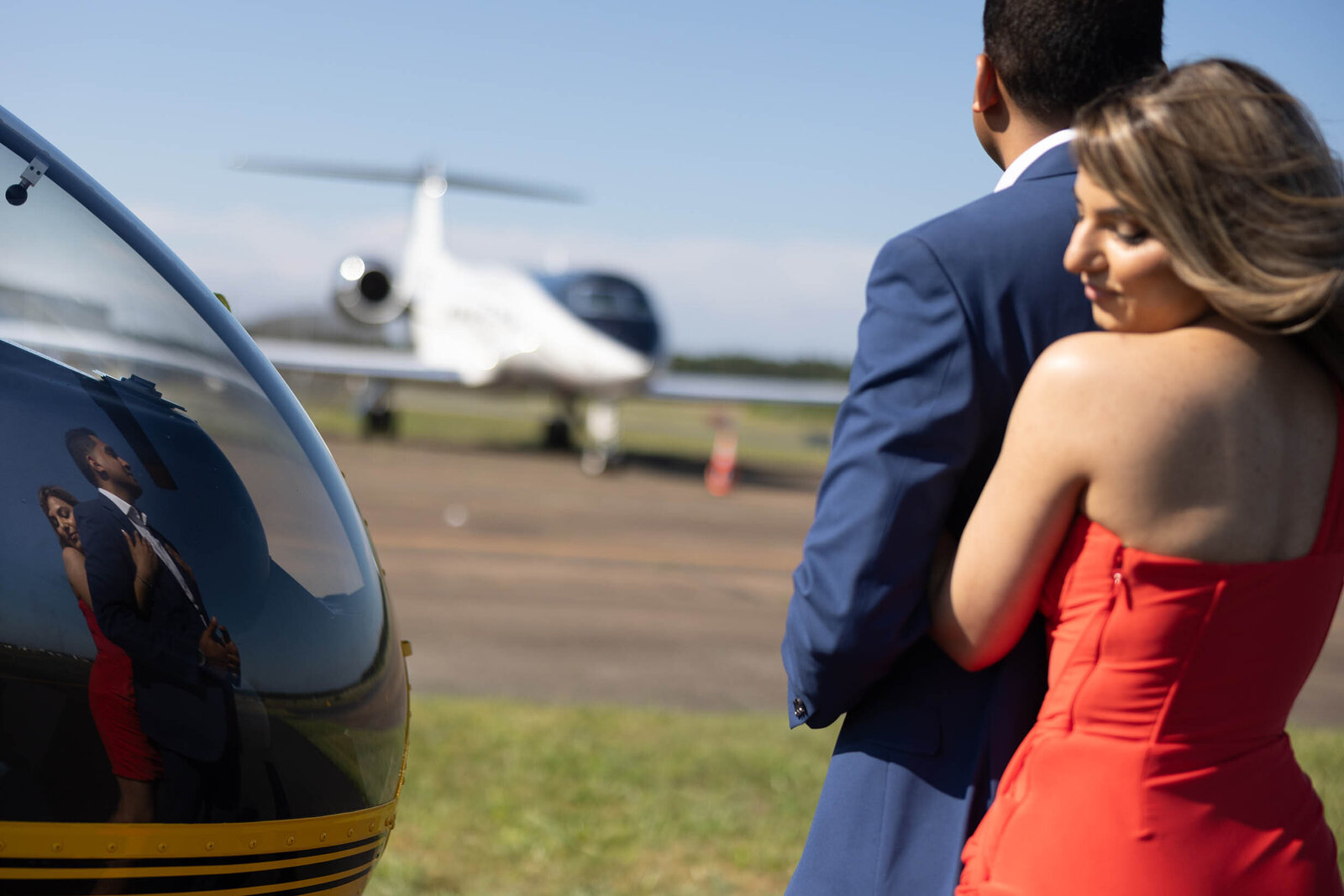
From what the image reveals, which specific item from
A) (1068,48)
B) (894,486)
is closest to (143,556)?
(894,486)

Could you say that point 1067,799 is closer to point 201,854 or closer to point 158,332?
point 201,854

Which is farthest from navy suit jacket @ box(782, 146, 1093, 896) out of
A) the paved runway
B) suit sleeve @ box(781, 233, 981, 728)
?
the paved runway

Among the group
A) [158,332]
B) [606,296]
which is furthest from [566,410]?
[158,332]

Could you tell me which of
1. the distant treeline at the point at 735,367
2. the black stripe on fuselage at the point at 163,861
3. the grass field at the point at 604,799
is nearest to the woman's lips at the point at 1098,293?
the black stripe on fuselage at the point at 163,861

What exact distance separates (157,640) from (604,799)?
312cm

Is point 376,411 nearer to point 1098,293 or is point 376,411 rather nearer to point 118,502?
point 118,502

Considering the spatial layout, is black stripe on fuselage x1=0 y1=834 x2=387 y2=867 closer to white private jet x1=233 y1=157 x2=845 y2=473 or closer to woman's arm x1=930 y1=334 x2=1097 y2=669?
woman's arm x1=930 y1=334 x2=1097 y2=669

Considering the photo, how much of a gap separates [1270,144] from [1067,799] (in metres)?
0.69

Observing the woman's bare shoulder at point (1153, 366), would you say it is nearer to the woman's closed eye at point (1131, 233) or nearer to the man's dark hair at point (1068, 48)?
the woman's closed eye at point (1131, 233)

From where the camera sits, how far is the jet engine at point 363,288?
78.6 ft

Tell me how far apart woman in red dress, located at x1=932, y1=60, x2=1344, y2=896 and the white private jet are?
18.9 meters

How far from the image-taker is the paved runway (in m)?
Answer: 6.61

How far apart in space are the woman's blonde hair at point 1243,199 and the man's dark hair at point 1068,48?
0.25 metres

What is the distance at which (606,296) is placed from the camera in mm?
20719
